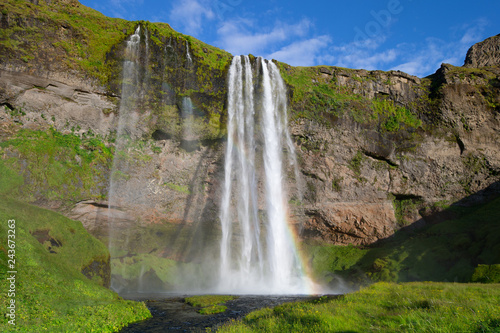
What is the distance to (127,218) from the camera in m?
30.9

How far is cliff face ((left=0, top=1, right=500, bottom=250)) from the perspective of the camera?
27844 millimetres

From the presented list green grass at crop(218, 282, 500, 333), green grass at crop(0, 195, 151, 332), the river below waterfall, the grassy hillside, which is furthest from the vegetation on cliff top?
green grass at crop(218, 282, 500, 333)

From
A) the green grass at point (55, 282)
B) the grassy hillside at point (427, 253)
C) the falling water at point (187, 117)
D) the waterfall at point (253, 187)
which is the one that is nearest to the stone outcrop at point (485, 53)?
the grassy hillside at point (427, 253)

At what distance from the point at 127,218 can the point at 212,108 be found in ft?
49.0

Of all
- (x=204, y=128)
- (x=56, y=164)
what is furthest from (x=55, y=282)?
(x=204, y=128)

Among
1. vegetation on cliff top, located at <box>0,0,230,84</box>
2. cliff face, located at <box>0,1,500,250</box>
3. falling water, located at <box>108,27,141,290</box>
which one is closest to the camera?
vegetation on cliff top, located at <box>0,0,230,84</box>

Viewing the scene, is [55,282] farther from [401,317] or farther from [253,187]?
[253,187]

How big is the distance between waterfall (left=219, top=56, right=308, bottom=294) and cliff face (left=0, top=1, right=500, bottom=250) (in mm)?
1750

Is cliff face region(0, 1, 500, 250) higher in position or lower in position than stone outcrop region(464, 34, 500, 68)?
lower

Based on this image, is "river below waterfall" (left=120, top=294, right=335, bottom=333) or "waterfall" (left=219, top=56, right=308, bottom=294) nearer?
"river below waterfall" (left=120, top=294, right=335, bottom=333)

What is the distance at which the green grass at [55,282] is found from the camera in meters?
11.2

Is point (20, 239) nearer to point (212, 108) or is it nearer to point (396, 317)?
point (396, 317)

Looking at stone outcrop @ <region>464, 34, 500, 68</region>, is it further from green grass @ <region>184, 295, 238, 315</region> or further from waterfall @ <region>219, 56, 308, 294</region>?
green grass @ <region>184, 295, 238, 315</region>

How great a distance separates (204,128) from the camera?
3347 centimetres
